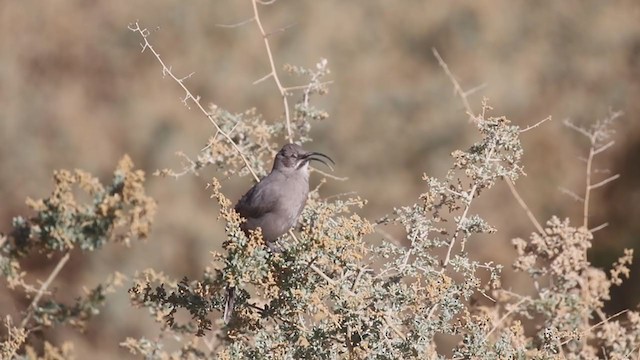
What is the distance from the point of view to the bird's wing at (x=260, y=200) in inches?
170

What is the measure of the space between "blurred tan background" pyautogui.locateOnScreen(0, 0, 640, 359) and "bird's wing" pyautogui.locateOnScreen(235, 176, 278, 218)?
4.46m

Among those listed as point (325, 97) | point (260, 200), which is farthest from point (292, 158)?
point (325, 97)

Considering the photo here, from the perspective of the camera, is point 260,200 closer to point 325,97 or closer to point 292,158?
point 292,158

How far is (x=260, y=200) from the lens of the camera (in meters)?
4.38

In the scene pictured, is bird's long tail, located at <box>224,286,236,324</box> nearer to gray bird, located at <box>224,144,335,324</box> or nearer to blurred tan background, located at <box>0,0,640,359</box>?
gray bird, located at <box>224,144,335,324</box>

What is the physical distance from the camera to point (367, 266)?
3203 mm

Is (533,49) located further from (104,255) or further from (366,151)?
(104,255)

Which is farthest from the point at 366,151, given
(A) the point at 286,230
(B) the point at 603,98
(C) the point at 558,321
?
(C) the point at 558,321

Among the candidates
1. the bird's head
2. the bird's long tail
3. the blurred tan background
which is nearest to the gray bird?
the bird's head

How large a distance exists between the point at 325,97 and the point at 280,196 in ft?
18.1

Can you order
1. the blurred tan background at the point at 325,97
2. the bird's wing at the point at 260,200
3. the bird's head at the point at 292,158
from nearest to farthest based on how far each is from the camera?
the bird's wing at the point at 260,200 < the bird's head at the point at 292,158 < the blurred tan background at the point at 325,97

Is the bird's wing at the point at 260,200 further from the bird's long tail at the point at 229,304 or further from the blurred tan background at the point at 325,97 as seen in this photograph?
the blurred tan background at the point at 325,97

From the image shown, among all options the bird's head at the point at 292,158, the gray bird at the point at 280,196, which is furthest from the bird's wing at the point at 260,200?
the bird's head at the point at 292,158

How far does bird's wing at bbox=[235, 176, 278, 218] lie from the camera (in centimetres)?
431
